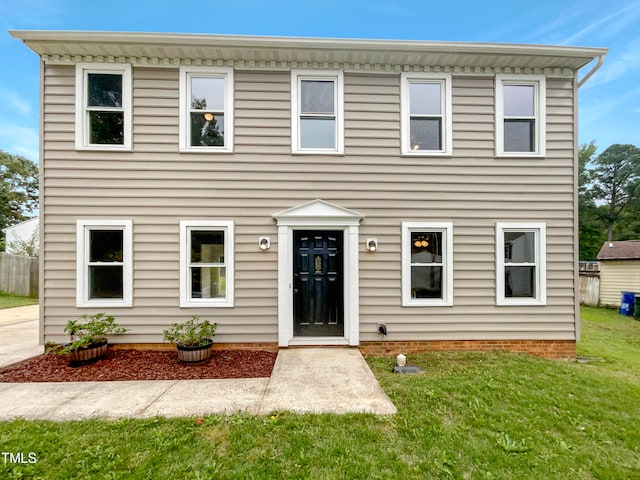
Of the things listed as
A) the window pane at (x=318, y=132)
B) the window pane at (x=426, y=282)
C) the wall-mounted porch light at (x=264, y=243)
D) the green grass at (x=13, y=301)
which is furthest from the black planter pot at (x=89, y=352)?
the green grass at (x=13, y=301)

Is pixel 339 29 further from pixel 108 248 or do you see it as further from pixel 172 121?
pixel 108 248

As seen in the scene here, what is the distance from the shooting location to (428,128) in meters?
5.09

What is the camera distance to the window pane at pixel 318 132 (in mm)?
4992

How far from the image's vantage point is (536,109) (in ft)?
16.6

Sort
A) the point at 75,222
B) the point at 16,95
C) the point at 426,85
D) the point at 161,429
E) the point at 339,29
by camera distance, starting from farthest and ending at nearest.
→ 1. the point at 16,95
2. the point at 339,29
3. the point at 426,85
4. the point at 75,222
5. the point at 161,429

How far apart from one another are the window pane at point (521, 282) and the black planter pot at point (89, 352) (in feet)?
22.1

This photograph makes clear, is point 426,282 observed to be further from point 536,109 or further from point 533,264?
point 536,109

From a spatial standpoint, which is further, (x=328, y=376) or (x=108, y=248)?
(x=108, y=248)

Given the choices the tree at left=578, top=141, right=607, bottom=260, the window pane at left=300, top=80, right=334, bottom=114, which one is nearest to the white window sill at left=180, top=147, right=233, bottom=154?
the window pane at left=300, top=80, right=334, bottom=114

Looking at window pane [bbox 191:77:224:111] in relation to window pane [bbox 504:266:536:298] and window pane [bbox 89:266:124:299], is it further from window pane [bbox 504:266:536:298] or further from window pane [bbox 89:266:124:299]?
window pane [bbox 504:266:536:298]

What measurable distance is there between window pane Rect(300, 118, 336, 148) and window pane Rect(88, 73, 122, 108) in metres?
3.13

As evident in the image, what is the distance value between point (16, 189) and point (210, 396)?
32.5m

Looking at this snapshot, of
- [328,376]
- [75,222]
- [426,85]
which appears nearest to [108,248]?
[75,222]

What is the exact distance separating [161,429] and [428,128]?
221 inches
